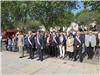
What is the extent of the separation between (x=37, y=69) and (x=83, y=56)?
4.89 m

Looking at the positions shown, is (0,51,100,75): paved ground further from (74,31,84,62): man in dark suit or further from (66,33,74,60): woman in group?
(66,33,74,60): woman in group

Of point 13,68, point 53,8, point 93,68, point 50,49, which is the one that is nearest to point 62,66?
point 93,68

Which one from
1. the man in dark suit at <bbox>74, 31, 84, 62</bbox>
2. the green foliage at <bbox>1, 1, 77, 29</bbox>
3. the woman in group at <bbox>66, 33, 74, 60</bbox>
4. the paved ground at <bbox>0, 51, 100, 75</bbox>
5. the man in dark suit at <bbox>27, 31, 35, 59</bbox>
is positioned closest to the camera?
the paved ground at <bbox>0, 51, 100, 75</bbox>

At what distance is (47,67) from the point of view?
15727mm

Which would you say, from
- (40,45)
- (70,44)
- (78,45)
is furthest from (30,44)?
(78,45)

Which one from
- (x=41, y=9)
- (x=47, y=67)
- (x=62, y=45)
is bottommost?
(x=47, y=67)

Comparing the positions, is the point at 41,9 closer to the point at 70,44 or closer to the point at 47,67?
the point at 70,44

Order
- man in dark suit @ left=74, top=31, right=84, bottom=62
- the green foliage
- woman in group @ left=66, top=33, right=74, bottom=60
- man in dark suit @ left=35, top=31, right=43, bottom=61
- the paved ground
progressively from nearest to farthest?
the paved ground < man in dark suit @ left=74, top=31, right=84, bottom=62 < man in dark suit @ left=35, top=31, right=43, bottom=61 < woman in group @ left=66, top=33, right=74, bottom=60 < the green foliage

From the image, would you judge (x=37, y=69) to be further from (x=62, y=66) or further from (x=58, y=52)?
(x=58, y=52)

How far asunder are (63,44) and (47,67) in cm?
343

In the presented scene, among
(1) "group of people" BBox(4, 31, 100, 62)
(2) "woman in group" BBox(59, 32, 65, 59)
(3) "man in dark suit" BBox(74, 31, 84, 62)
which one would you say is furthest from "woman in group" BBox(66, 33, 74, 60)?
(2) "woman in group" BBox(59, 32, 65, 59)

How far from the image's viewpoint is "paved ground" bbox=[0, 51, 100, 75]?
14.4 m

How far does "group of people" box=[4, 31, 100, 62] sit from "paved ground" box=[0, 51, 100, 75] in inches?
23.8

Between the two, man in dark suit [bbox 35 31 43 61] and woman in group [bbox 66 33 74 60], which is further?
woman in group [bbox 66 33 74 60]
